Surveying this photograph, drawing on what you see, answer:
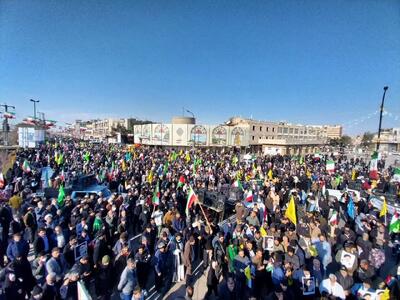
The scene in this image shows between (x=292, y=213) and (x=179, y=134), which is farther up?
(x=179, y=134)

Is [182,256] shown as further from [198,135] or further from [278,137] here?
[278,137]

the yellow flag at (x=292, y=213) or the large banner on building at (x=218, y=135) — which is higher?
the large banner on building at (x=218, y=135)

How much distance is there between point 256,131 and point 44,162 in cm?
4557

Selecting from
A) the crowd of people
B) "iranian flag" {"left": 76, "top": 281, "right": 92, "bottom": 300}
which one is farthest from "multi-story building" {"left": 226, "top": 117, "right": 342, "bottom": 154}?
"iranian flag" {"left": 76, "top": 281, "right": 92, "bottom": 300}

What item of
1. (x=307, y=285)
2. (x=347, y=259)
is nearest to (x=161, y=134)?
(x=347, y=259)

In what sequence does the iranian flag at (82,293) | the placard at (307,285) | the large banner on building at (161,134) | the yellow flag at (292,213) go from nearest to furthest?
the iranian flag at (82,293), the placard at (307,285), the yellow flag at (292,213), the large banner on building at (161,134)

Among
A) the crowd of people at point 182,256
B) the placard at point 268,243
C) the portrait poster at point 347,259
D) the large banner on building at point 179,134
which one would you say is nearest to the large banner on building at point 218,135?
the large banner on building at point 179,134

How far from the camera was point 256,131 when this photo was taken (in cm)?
5531

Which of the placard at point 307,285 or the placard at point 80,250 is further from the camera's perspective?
the placard at point 80,250

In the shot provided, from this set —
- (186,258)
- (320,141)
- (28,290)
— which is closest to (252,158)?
(186,258)

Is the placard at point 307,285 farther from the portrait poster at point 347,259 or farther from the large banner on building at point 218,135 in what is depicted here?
the large banner on building at point 218,135

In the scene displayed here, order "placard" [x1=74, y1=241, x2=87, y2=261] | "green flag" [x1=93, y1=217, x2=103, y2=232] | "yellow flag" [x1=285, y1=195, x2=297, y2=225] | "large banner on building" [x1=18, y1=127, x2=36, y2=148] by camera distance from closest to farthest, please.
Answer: "placard" [x1=74, y1=241, x2=87, y2=261]
"green flag" [x1=93, y1=217, x2=103, y2=232]
"yellow flag" [x1=285, y1=195, x2=297, y2=225]
"large banner on building" [x1=18, y1=127, x2=36, y2=148]

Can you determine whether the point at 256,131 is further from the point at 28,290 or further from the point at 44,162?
the point at 28,290

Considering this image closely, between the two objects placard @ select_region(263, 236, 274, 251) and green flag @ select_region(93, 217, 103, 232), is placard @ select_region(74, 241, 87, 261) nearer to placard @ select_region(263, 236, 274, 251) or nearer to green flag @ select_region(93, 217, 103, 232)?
green flag @ select_region(93, 217, 103, 232)
